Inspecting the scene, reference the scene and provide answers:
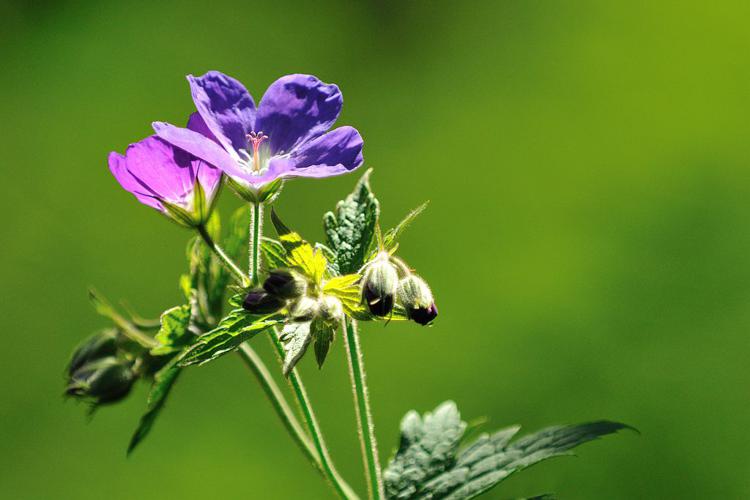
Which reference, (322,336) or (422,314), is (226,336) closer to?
(322,336)

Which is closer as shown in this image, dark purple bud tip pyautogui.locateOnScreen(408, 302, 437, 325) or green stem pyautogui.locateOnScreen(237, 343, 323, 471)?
dark purple bud tip pyautogui.locateOnScreen(408, 302, 437, 325)

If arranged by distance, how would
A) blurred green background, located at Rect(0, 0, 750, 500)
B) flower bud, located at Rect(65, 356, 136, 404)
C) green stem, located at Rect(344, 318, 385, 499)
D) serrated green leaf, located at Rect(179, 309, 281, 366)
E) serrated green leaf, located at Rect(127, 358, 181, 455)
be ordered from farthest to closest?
blurred green background, located at Rect(0, 0, 750, 500) → flower bud, located at Rect(65, 356, 136, 404) → serrated green leaf, located at Rect(127, 358, 181, 455) → green stem, located at Rect(344, 318, 385, 499) → serrated green leaf, located at Rect(179, 309, 281, 366)

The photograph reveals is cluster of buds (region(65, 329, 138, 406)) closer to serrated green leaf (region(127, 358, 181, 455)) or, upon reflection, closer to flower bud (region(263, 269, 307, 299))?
serrated green leaf (region(127, 358, 181, 455))

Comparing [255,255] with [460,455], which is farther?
[460,455]

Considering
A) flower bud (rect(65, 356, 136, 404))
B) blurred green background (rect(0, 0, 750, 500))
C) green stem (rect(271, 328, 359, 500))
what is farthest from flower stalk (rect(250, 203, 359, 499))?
blurred green background (rect(0, 0, 750, 500))

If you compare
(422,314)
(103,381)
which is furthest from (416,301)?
(103,381)

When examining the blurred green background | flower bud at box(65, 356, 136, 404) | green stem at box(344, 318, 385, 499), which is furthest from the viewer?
the blurred green background

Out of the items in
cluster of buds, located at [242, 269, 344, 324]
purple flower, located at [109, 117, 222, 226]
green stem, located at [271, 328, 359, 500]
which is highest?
purple flower, located at [109, 117, 222, 226]
